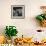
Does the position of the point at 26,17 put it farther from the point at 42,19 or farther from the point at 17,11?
the point at 42,19

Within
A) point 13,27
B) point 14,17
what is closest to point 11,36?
point 13,27

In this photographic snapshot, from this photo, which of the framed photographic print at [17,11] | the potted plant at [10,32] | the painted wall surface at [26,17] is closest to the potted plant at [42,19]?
the painted wall surface at [26,17]

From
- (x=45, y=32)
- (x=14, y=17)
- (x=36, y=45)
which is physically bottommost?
(x=36, y=45)

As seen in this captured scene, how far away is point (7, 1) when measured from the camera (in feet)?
10.9

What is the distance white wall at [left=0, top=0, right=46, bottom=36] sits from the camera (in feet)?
10.8

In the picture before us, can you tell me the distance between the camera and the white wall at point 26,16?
10.8 ft

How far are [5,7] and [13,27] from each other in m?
0.44

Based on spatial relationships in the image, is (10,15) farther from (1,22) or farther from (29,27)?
(29,27)

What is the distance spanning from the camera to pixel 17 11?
3.33 m

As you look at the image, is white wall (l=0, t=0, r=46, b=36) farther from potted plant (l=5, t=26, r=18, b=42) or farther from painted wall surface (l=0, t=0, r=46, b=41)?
potted plant (l=5, t=26, r=18, b=42)

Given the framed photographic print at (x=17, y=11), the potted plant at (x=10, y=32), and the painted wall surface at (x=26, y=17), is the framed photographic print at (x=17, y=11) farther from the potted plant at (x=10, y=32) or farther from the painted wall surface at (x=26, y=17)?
the potted plant at (x=10, y=32)

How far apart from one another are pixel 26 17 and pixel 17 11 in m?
0.21

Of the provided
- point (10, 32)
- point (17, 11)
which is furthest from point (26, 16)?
point (10, 32)

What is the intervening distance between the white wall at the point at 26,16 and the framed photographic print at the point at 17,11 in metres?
0.06
